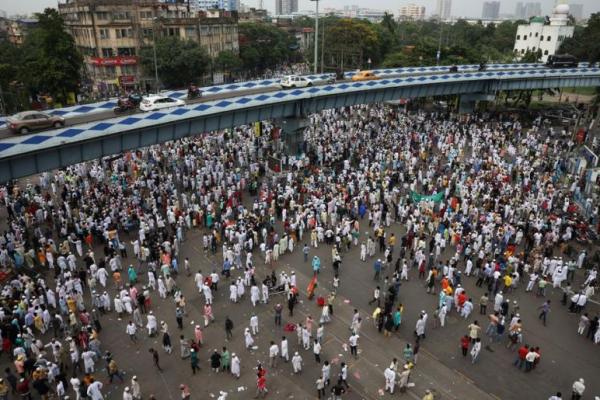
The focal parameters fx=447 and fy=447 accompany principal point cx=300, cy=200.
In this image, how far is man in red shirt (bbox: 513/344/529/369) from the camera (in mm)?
13586

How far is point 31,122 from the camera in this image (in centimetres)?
2111

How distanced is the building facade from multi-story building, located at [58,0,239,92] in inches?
2680

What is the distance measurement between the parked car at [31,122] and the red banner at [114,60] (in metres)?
42.0

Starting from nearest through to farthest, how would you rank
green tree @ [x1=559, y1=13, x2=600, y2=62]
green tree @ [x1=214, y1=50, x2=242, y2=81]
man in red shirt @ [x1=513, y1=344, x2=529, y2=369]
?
man in red shirt @ [x1=513, y1=344, x2=529, y2=369]
green tree @ [x1=559, y1=13, x2=600, y2=62]
green tree @ [x1=214, y1=50, x2=242, y2=81]

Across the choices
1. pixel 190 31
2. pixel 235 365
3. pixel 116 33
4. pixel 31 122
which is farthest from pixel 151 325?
pixel 190 31

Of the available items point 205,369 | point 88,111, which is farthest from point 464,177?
point 88,111

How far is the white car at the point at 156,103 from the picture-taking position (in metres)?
25.8

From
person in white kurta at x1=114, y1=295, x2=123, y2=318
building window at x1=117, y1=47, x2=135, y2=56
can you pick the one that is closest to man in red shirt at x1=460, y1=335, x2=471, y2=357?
person in white kurta at x1=114, y1=295, x2=123, y2=318

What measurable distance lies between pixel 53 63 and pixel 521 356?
46171 mm

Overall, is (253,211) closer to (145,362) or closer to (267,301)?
(267,301)

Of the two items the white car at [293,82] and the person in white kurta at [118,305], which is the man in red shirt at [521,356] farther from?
the white car at [293,82]

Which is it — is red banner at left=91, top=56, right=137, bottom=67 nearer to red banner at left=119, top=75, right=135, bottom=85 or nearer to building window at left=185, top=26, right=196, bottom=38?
red banner at left=119, top=75, right=135, bottom=85

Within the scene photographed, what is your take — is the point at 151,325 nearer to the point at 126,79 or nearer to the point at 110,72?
the point at 126,79

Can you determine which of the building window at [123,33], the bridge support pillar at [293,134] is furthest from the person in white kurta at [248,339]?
the building window at [123,33]
